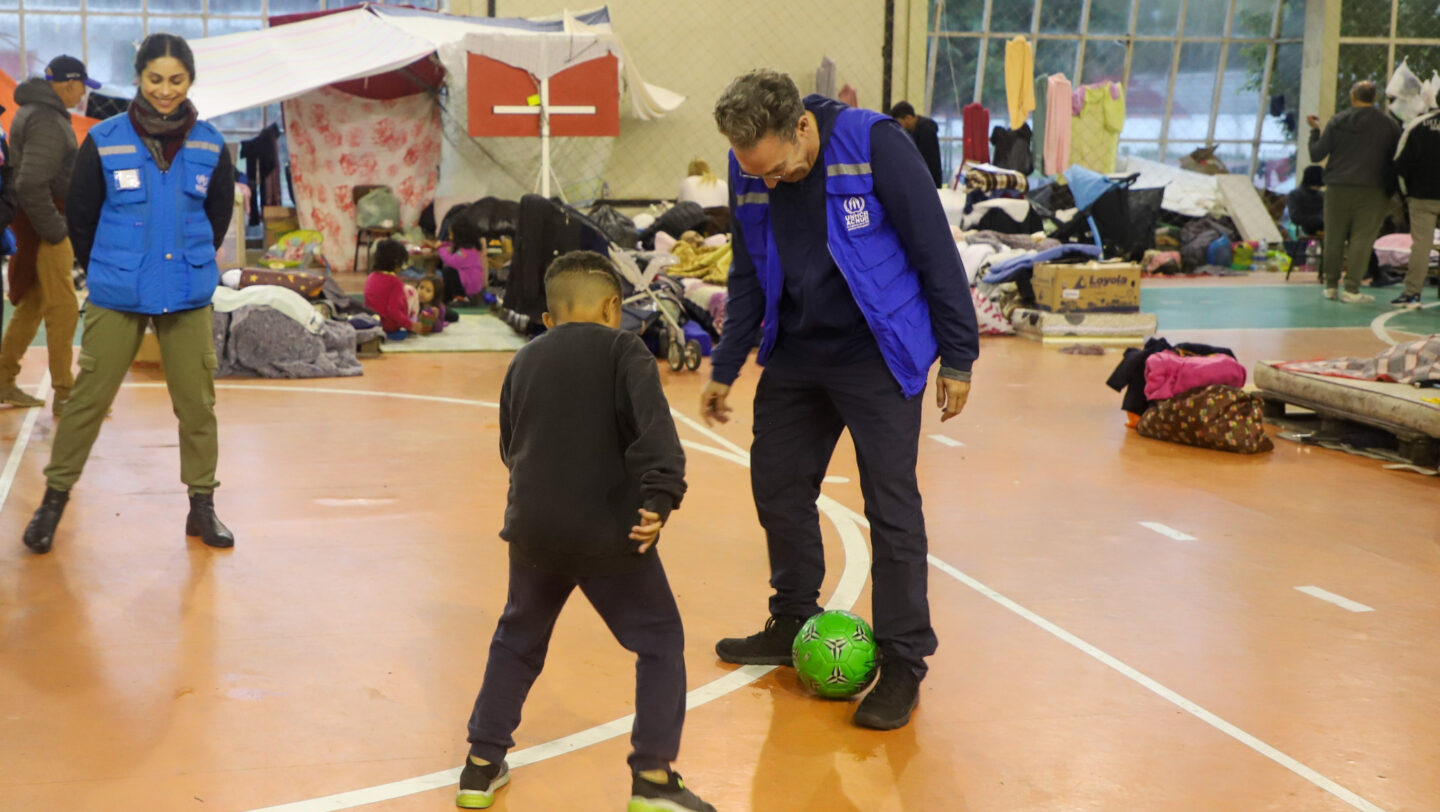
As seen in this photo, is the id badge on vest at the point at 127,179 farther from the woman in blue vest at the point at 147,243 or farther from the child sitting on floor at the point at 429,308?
the child sitting on floor at the point at 429,308

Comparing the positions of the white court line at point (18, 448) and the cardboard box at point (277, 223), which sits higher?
the cardboard box at point (277, 223)

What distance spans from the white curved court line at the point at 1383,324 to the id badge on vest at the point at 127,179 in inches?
376

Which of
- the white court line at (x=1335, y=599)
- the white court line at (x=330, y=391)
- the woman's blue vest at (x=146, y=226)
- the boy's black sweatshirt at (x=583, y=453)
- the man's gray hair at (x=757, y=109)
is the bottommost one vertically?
the white court line at (x=1335, y=599)

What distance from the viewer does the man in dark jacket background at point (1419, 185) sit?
44.6 ft

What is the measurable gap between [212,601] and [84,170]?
1.58 meters

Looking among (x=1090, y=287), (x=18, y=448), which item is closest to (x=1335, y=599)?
(x=18, y=448)

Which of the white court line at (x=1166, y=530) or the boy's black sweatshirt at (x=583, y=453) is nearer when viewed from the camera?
the boy's black sweatshirt at (x=583, y=453)

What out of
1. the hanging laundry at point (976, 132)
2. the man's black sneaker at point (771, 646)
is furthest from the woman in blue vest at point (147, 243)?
the hanging laundry at point (976, 132)

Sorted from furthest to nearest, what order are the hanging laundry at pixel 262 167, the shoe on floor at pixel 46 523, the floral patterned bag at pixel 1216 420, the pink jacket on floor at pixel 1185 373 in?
the hanging laundry at pixel 262 167, the pink jacket on floor at pixel 1185 373, the floral patterned bag at pixel 1216 420, the shoe on floor at pixel 46 523

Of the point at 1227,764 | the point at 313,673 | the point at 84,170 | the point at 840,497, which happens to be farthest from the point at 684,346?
the point at 1227,764

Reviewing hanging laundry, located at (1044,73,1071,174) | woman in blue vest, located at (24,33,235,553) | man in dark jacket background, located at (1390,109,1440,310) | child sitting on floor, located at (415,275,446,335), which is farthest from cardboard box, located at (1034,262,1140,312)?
hanging laundry, located at (1044,73,1071,174)

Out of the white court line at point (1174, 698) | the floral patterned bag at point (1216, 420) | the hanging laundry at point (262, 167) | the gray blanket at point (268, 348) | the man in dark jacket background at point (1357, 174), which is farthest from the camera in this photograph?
the hanging laundry at point (262, 167)

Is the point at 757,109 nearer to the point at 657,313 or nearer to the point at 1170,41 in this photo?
the point at 657,313

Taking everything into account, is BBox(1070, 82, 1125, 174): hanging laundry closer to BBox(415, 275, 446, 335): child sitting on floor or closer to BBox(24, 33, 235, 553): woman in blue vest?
BBox(415, 275, 446, 335): child sitting on floor
